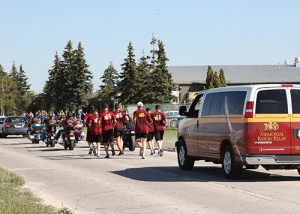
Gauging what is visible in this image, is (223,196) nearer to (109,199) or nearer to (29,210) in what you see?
(109,199)

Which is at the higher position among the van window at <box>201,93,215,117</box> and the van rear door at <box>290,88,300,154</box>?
the van window at <box>201,93,215,117</box>

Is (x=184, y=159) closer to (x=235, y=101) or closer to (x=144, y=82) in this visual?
(x=235, y=101)

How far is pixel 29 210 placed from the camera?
7.44 metres

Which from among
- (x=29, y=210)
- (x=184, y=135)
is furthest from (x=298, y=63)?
(x=29, y=210)

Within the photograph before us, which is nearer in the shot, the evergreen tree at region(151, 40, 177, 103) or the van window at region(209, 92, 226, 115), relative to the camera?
the van window at region(209, 92, 226, 115)

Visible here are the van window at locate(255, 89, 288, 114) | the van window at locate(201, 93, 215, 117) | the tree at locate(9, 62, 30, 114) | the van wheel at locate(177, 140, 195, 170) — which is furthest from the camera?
the tree at locate(9, 62, 30, 114)

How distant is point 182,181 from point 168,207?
342cm

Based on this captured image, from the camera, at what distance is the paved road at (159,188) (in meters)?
8.27

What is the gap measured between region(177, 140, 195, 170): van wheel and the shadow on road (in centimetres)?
18

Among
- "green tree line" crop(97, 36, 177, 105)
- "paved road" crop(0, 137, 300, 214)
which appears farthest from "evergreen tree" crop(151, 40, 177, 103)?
"paved road" crop(0, 137, 300, 214)

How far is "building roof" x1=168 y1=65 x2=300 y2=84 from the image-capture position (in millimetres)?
93556

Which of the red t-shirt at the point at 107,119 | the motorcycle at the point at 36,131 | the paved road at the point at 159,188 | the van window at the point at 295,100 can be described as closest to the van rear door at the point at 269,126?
the van window at the point at 295,100

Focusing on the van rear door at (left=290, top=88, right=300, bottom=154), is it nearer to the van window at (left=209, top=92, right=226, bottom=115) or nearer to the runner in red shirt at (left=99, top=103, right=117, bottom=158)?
the van window at (left=209, top=92, right=226, bottom=115)

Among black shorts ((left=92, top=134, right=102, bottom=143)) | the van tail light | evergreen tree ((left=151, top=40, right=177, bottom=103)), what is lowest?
black shorts ((left=92, top=134, right=102, bottom=143))
